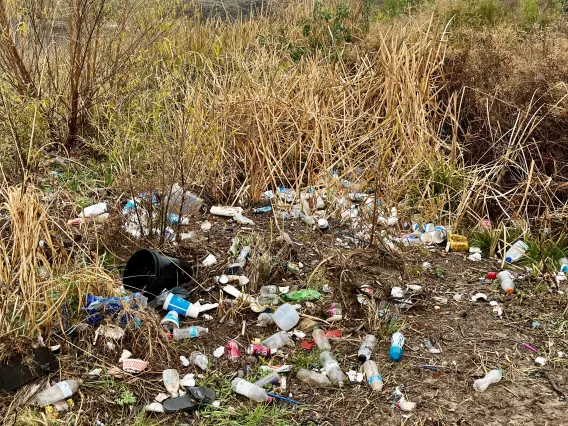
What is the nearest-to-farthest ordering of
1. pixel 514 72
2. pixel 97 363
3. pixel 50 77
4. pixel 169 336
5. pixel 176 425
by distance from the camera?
pixel 176 425 < pixel 97 363 < pixel 169 336 < pixel 514 72 < pixel 50 77

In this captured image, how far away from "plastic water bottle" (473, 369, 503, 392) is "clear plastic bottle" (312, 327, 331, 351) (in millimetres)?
629

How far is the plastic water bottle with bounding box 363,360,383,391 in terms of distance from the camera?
2.69m

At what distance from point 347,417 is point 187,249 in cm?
135

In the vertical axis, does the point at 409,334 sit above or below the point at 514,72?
below

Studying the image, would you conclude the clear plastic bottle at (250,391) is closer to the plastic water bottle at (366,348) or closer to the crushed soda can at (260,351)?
the crushed soda can at (260,351)

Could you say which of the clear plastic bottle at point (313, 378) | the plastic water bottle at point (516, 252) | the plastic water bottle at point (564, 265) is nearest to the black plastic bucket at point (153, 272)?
the clear plastic bottle at point (313, 378)

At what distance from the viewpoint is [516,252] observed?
3.66 meters

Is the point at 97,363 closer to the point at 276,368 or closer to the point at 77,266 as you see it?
the point at 77,266

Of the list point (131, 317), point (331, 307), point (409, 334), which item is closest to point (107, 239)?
point (131, 317)

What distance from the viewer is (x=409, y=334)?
3.03 m

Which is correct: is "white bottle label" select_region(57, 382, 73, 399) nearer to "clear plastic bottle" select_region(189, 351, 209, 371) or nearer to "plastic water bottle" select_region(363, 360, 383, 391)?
"clear plastic bottle" select_region(189, 351, 209, 371)

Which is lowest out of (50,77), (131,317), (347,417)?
(347,417)

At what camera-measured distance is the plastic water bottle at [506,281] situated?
3.35 metres

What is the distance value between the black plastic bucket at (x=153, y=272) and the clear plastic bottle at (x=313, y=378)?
2.69ft
